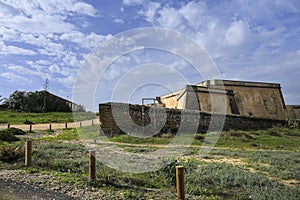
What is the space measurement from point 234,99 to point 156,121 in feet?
38.4

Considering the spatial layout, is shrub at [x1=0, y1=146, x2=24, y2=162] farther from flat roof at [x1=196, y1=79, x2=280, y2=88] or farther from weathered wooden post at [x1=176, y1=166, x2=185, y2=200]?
flat roof at [x1=196, y1=79, x2=280, y2=88]

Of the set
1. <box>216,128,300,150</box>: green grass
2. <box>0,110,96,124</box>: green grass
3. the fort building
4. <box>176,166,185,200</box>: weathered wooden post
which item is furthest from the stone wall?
<box>176,166,185,200</box>: weathered wooden post

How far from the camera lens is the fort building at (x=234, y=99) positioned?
24.6 metres

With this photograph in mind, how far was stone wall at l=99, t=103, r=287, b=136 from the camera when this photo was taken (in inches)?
694

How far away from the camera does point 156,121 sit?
63.1ft

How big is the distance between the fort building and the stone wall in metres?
3.09

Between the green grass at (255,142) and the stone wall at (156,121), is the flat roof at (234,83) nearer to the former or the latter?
the stone wall at (156,121)

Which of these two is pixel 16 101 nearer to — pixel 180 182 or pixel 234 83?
pixel 234 83

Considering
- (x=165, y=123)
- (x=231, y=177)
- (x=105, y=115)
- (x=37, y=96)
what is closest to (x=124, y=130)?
(x=105, y=115)

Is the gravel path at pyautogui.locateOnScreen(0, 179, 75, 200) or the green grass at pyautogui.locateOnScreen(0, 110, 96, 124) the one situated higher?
the green grass at pyautogui.locateOnScreen(0, 110, 96, 124)

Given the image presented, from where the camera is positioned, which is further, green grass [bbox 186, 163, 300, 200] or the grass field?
the grass field

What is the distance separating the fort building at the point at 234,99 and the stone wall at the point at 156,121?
122 inches

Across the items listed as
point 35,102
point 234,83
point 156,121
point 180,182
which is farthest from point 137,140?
point 35,102

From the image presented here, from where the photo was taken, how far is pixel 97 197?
19.0ft
